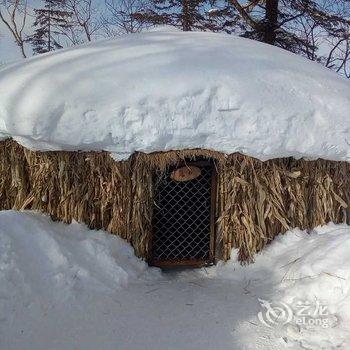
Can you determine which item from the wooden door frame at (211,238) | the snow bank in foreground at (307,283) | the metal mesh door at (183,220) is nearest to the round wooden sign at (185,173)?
the wooden door frame at (211,238)

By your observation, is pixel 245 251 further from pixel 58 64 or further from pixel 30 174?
pixel 58 64

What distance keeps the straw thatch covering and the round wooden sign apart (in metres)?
0.12

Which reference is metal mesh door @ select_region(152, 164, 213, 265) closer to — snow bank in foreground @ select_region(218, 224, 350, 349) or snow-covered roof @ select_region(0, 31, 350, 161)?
snow bank in foreground @ select_region(218, 224, 350, 349)

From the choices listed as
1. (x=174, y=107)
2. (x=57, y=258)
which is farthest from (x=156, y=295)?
(x=174, y=107)

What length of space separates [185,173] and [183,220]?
573 millimetres

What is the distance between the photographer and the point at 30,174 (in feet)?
12.6

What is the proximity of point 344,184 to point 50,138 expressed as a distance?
9.33 ft

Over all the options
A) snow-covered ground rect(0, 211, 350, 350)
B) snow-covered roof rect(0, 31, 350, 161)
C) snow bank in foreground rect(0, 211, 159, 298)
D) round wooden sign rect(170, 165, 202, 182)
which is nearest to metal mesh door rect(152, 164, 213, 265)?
round wooden sign rect(170, 165, 202, 182)

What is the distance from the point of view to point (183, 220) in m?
4.11

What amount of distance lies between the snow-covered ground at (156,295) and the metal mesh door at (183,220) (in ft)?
0.86

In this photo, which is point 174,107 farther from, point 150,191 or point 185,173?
point 150,191

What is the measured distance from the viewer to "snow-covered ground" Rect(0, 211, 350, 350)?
265 centimetres

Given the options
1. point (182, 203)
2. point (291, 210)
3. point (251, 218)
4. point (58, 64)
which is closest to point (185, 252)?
point (182, 203)

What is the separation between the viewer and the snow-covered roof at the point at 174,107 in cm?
360
